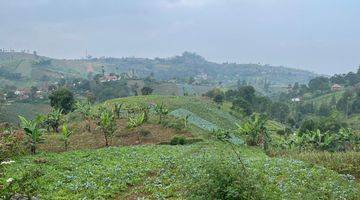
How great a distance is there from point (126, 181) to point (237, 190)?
1130 centimetres

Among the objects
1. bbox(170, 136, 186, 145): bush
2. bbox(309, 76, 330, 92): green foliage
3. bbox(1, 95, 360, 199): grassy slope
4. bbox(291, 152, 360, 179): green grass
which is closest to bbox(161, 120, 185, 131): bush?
bbox(170, 136, 186, 145): bush

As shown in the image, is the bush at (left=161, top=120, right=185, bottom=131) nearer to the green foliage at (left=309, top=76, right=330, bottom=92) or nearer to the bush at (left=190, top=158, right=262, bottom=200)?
the bush at (left=190, top=158, right=262, bottom=200)

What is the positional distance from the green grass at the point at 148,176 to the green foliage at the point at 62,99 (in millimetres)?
41243

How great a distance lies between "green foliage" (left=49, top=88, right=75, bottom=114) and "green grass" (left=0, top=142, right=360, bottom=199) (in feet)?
135

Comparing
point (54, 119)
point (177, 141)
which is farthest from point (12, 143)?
point (54, 119)

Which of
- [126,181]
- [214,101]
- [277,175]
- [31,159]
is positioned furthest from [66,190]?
[214,101]

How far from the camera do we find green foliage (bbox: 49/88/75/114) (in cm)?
7512

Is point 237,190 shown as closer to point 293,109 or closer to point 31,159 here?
point 31,159

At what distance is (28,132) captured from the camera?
36125 millimetres

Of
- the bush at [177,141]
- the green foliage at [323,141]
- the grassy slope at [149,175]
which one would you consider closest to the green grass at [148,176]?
the grassy slope at [149,175]

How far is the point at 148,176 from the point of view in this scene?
2727cm

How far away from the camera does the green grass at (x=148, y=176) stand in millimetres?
21781

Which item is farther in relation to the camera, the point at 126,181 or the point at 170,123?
the point at 170,123

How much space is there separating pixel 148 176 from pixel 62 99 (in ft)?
169
